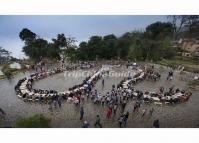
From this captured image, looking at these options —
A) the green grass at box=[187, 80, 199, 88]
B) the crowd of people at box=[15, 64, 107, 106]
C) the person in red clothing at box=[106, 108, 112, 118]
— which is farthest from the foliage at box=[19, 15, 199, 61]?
the person in red clothing at box=[106, 108, 112, 118]

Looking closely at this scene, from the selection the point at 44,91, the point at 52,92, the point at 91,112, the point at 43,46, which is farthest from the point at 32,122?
the point at 43,46

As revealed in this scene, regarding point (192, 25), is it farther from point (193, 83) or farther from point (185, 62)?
point (193, 83)

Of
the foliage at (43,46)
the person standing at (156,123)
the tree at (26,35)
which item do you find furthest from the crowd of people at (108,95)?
the tree at (26,35)

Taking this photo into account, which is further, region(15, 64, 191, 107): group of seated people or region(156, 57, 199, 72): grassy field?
region(156, 57, 199, 72): grassy field

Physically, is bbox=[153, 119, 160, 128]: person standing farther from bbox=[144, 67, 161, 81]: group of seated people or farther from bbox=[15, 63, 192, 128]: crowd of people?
bbox=[144, 67, 161, 81]: group of seated people

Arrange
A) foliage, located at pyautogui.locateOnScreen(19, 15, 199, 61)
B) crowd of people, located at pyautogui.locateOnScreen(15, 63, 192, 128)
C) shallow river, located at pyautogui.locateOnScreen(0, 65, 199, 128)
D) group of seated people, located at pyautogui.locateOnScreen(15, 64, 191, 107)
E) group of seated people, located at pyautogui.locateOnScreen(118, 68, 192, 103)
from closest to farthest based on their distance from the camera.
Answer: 1. shallow river, located at pyautogui.locateOnScreen(0, 65, 199, 128)
2. crowd of people, located at pyautogui.locateOnScreen(15, 63, 192, 128)
3. group of seated people, located at pyautogui.locateOnScreen(15, 64, 191, 107)
4. group of seated people, located at pyautogui.locateOnScreen(118, 68, 192, 103)
5. foliage, located at pyautogui.locateOnScreen(19, 15, 199, 61)

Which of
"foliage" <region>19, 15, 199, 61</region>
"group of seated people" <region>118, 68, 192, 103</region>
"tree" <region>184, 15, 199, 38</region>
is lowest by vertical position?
"group of seated people" <region>118, 68, 192, 103</region>

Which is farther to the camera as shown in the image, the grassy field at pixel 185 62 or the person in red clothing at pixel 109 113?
the grassy field at pixel 185 62

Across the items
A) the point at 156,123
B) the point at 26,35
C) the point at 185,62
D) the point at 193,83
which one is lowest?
the point at 156,123

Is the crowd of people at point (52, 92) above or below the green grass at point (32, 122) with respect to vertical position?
above

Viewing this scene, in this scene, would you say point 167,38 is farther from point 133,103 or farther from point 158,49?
point 133,103

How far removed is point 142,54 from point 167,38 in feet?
6.54

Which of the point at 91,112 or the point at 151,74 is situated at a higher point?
the point at 151,74

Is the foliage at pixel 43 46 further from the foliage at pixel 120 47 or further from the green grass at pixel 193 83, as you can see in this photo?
the green grass at pixel 193 83
